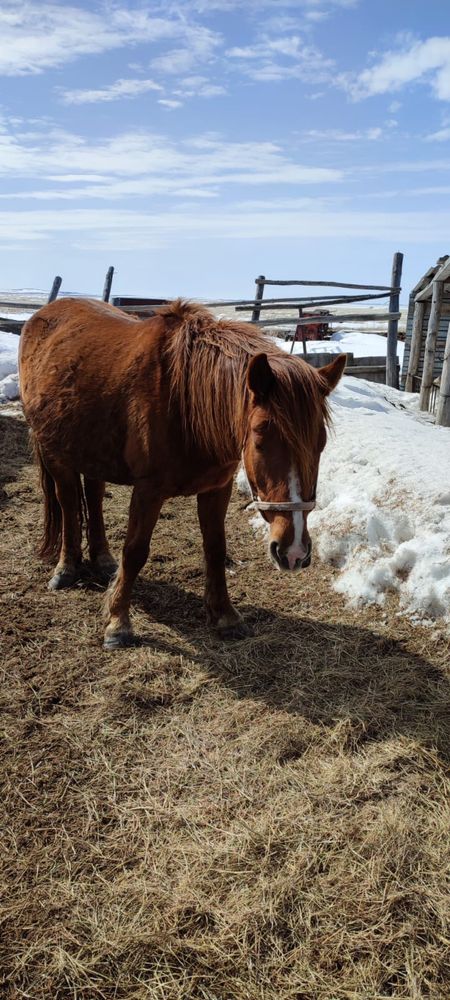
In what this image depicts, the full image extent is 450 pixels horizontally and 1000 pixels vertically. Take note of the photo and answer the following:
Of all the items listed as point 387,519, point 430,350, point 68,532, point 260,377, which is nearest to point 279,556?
point 260,377

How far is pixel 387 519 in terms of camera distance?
4656mm

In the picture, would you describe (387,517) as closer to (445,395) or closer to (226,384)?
(226,384)

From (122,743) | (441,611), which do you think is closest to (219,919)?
(122,743)

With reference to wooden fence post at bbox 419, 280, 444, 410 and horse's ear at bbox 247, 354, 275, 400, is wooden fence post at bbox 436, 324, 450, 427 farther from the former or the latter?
horse's ear at bbox 247, 354, 275, 400

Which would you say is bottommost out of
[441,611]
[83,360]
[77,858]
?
[77,858]

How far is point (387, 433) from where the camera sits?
21.8 feet

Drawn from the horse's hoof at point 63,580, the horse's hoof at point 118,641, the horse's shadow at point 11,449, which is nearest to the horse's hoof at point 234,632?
the horse's hoof at point 118,641

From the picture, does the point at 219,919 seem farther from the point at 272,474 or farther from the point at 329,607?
the point at 329,607

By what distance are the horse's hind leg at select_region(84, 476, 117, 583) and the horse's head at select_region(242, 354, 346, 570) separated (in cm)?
208

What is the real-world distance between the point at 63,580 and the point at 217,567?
45.7 inches

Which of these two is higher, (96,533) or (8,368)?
(8,368)

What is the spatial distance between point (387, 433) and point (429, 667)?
3.53 meters

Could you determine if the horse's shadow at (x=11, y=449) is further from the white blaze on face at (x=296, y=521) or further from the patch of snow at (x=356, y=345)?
the patch of snow at (x=356, y=345)

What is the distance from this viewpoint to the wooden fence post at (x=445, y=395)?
8277 millimetres
